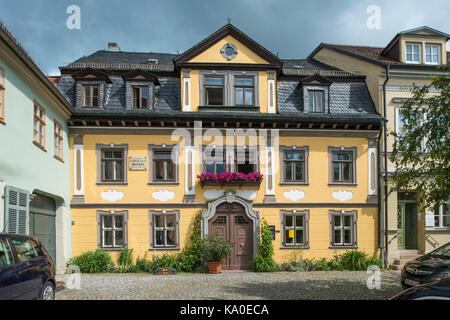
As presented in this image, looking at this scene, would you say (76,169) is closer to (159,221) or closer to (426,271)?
(159,221)

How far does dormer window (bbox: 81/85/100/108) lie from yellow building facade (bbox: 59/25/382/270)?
0.04 metres

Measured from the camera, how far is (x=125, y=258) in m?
16.4

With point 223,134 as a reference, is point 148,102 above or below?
above

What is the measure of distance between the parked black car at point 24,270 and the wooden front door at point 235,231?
8.94 meters

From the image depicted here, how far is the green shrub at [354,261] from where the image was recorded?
1700 cm

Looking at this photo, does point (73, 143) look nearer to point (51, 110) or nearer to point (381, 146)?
point (51, 110)

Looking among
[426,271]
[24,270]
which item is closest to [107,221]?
[24,270]

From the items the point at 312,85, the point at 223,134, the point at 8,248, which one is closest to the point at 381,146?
the point at 312,85

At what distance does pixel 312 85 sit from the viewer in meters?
18.3

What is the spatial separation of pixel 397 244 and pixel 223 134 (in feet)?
27.8

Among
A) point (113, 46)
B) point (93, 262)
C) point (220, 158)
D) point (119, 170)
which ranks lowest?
point (93, 262)

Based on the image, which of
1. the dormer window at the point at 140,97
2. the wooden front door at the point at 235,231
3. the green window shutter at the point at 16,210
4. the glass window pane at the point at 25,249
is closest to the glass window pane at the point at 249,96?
the dormer window at the point at 140,97

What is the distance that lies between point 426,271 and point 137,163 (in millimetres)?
10825

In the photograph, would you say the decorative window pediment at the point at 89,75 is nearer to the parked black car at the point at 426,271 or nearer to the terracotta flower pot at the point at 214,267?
the terracotta flower pot at the point at 214,267
